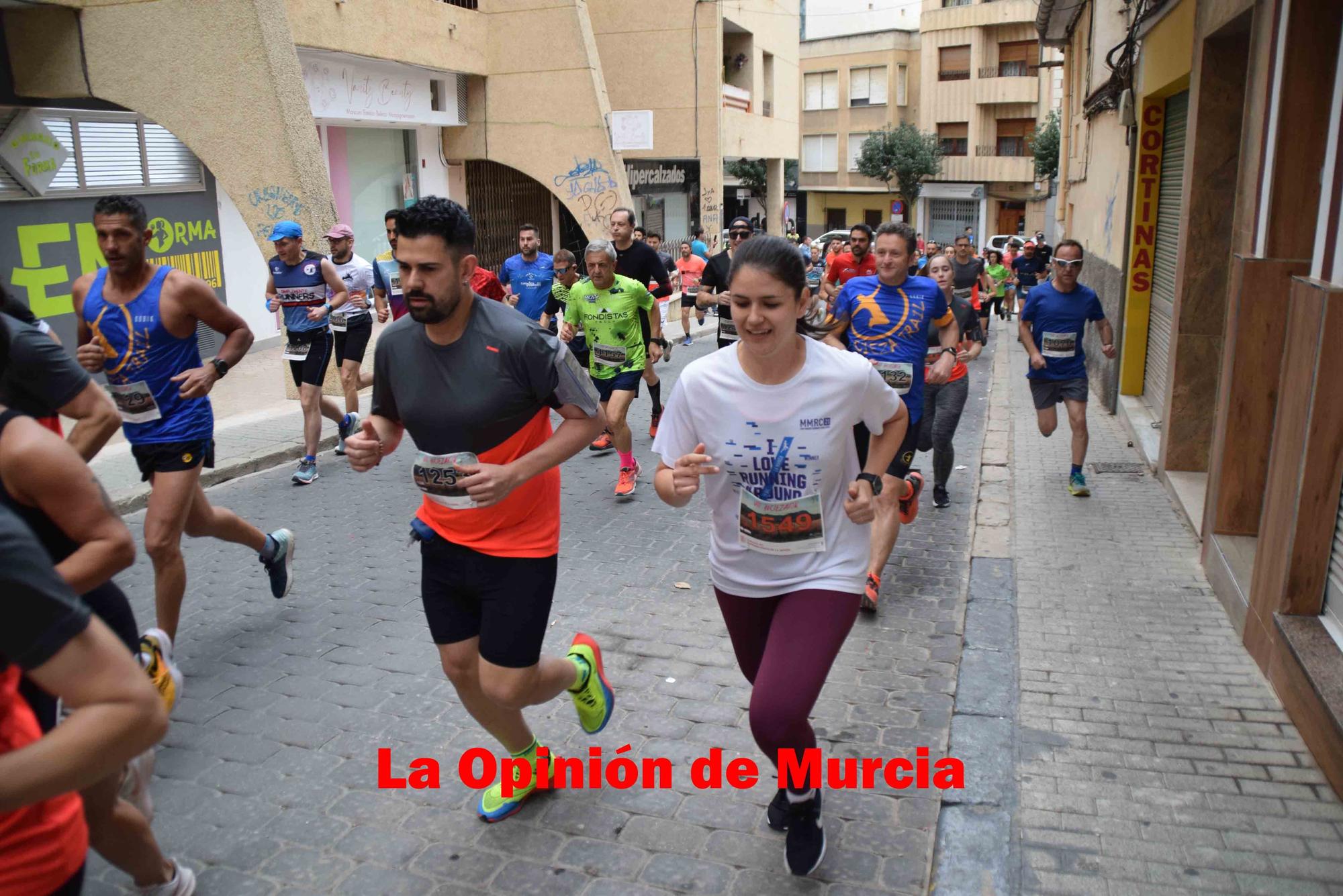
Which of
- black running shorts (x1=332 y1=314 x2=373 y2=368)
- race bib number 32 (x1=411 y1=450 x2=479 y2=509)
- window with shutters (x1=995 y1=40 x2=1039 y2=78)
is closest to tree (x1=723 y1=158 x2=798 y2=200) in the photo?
window with shutters (x1=995 y1=40 x2=1039 y2=78)

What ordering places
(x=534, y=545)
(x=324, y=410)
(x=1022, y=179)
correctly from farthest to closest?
(x=1022, y=179) → (x=324, y=410) → (x=534, y=545)

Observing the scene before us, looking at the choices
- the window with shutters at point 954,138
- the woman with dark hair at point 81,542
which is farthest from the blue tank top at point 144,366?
the window with shutters at point 954,138

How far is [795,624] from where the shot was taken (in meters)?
3.34

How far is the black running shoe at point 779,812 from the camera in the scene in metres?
3.60

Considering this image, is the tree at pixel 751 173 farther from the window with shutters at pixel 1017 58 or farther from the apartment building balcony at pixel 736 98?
the window with shutters at pixel 1017 58

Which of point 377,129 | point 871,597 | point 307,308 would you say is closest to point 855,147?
point 377,129

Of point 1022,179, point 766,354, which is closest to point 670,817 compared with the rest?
point 766,354

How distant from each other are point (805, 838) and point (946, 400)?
4916mm

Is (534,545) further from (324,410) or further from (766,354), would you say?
(324,410)

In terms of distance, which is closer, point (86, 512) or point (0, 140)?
point (86, 512)

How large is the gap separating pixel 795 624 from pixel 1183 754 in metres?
1.91

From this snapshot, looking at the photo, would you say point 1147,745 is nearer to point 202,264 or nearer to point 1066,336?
point 1066,336

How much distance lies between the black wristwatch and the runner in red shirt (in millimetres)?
4702

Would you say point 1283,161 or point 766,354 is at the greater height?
point 1283,161
